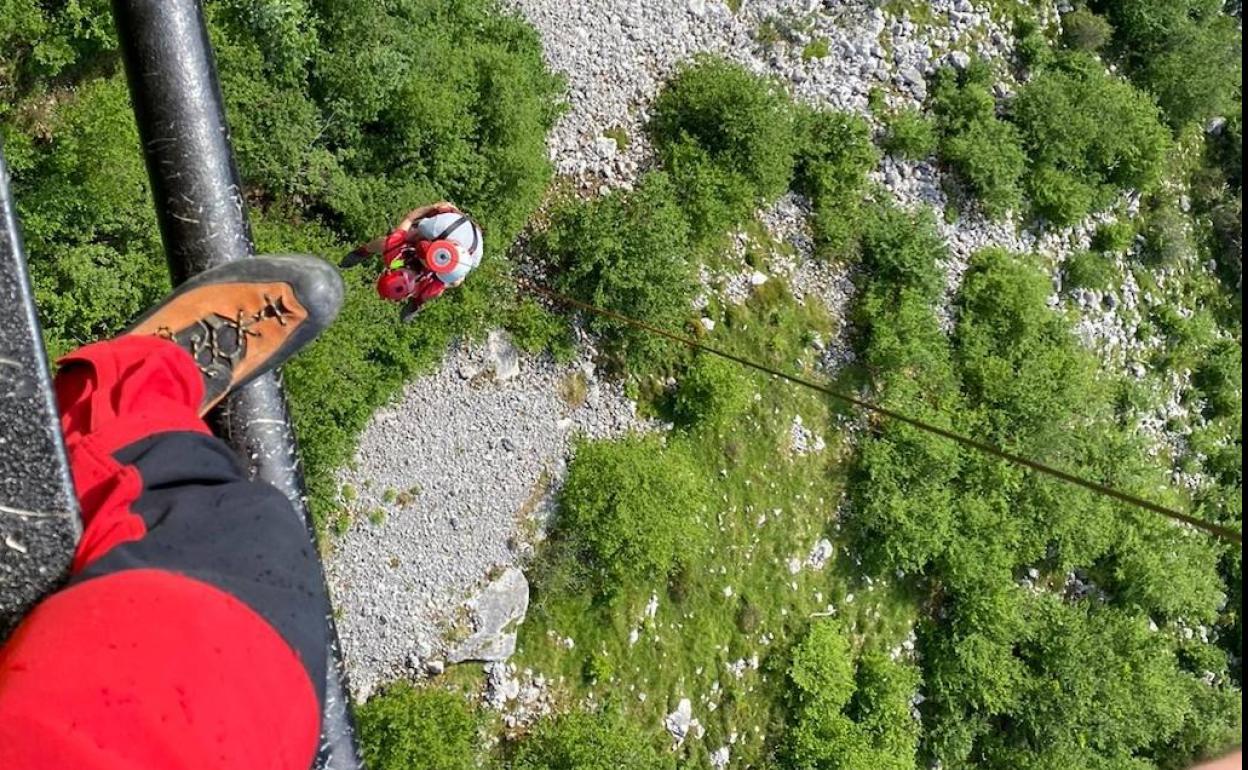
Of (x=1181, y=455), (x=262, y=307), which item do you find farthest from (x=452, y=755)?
(x=1181, y=455)

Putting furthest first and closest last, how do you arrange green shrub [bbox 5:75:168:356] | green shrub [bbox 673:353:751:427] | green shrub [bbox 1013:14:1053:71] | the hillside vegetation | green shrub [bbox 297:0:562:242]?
1. green shrub [bbox 1013:14:1053:71]
2. green shrub [bbox 673:353:751:427]
3. the hillside vegetation
4. green shrub [bbox 297:0:562:242]
5. green shrub [bbox 5:75:168:356]

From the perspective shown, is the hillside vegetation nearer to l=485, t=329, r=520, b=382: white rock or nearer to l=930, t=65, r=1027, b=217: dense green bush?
l=930, t=65, r=1027, b=217: dense green bush

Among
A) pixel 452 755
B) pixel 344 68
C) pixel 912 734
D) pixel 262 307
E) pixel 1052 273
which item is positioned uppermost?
pixel 262 307

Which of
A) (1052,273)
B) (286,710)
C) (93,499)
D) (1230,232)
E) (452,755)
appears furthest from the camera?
(1230,232)

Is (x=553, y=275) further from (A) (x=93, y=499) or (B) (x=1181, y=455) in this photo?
(B) (x=1181, y=455)

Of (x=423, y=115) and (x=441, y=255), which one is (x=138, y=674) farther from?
(x=423, y=115)

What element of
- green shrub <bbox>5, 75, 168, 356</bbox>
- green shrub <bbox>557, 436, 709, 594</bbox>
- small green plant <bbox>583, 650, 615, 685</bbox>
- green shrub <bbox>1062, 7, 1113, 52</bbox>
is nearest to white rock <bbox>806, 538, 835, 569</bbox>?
green shrub <bbox>557, 436, 709, 594</bbox>

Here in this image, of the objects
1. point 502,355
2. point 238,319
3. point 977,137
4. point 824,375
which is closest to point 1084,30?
point 977,137
